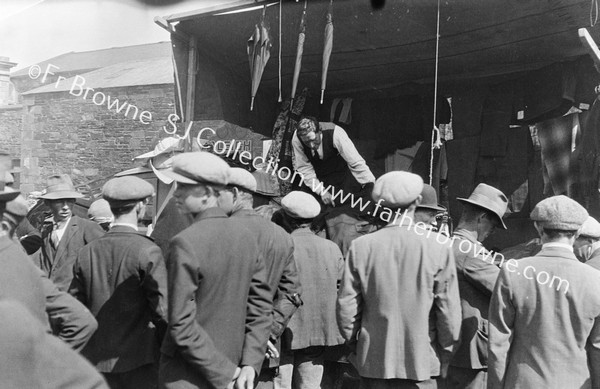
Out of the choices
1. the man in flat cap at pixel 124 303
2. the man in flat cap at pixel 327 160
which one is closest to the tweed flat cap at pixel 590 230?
the man in flat cap at pixel 327 160

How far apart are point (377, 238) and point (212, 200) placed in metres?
0.92

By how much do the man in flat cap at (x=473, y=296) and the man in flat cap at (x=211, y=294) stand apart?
1.22 metres

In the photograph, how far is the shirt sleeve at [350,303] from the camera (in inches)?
123

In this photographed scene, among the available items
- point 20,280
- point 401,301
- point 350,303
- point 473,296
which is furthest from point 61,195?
→ point 473,296

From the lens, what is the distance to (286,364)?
4.38 meters

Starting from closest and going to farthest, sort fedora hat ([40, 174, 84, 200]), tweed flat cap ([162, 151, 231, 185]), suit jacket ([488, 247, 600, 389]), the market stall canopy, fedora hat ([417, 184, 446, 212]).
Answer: tweed flat cap ([162, 151, 231, 185]) < suit jacket ([488, 247, 600, 389]) < fedora hat ([417, 184, 446, 212]) < the market stall canopy < fedora hat ([40, 174, 84, 200])

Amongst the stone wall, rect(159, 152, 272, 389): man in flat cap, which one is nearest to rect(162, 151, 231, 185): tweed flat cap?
rect(159, 152, 272, 389): man in flat cap

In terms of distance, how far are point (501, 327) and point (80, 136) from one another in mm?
19759

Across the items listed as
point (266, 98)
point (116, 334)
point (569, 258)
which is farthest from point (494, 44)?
point (116, 334)

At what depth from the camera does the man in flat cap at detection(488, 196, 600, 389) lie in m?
2.82

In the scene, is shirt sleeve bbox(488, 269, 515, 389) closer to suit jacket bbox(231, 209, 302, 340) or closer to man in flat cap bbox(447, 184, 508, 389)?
man in flat cap bbox(447, 184, 508, 389)

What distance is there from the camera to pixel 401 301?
2.99 metres

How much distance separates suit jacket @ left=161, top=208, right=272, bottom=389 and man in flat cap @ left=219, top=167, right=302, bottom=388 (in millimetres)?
182

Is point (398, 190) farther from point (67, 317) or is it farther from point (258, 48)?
point (258, 48)
